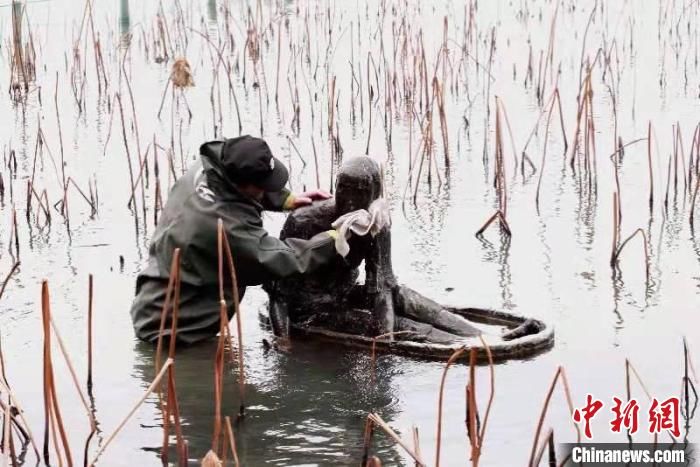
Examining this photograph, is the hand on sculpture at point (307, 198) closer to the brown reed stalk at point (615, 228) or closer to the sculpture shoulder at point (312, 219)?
the sculpture shoulder at point (312, 219)

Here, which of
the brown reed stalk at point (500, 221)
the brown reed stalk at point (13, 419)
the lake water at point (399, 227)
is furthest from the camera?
the brown reed stalk at point (500, 221)

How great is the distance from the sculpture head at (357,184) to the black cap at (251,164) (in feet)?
1.03

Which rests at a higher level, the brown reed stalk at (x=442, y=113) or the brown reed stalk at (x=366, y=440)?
the brown reed stalk at (x=442, y=113)

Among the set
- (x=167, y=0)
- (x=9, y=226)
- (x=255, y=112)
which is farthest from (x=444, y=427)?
(x=167, y=0)

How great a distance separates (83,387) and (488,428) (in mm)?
1965

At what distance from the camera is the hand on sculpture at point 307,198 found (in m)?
6.42

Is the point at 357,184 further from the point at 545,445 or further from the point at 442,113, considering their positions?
the point at 442,113

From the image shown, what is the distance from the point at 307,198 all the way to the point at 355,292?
1.89 ft

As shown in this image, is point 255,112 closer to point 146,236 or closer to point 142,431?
point 146,236

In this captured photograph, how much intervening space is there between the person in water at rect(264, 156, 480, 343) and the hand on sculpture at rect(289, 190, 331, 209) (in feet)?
0.13

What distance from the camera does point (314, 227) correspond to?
655 centimetres

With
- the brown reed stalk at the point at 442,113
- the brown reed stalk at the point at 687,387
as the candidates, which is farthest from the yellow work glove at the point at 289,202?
the brown reed stalk at the point at 442,113

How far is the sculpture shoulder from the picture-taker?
654 cm

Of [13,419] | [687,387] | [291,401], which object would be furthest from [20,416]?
[687,387]
